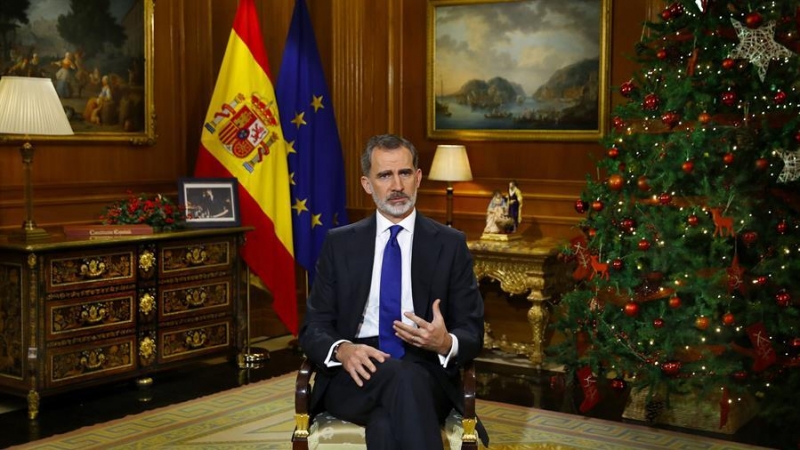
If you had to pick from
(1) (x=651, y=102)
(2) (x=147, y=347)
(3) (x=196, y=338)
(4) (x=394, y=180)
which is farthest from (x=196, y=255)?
(4) (x=394, y=180)

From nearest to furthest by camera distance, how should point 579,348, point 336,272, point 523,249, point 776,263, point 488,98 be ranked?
point 336,272 → point 776,263 → point 579,348 → point 523,249 → point 488,98

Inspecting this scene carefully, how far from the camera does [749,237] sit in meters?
5.50

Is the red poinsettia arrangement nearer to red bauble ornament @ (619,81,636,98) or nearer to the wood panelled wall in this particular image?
the wood panelled wall

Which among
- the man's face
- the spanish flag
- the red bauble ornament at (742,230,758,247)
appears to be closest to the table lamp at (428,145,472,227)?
the spanish flag

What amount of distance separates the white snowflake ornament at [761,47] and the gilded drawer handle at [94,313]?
3954mm

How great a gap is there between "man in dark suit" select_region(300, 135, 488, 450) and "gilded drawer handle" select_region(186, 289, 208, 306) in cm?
291

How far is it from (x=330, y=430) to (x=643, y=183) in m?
2.75

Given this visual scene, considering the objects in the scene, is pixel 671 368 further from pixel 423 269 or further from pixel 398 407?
pixel 398 407

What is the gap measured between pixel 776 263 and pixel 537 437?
158 centimetres

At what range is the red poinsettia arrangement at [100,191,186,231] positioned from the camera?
21.5 ft

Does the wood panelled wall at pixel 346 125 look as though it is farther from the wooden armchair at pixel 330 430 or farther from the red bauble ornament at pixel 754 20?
the wooden armchair at pixel 330 430

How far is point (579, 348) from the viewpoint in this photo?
6090 mm

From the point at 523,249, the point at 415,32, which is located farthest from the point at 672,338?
the point at 415,32

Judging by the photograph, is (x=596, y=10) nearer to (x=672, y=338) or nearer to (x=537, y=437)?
(x=672, y=338)
